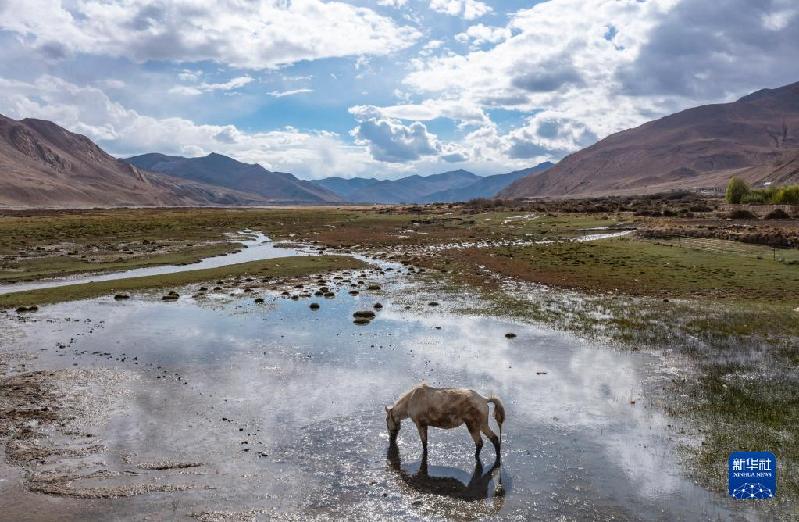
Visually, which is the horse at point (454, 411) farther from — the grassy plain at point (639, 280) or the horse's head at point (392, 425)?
the grassy plain at point (639, 280)

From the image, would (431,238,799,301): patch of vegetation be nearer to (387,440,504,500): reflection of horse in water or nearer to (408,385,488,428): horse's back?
(408,385,488,428): horse's back

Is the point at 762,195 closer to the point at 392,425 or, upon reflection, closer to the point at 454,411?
the point at 454,411

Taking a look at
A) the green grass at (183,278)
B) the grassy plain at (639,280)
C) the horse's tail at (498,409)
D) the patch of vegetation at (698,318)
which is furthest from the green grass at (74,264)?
the horse's tail at (498,409)

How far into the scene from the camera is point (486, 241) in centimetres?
7119

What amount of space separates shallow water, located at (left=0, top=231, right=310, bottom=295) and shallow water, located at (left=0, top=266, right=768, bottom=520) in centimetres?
1316

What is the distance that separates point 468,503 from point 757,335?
2107cm

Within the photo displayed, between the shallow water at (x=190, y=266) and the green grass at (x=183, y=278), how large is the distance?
8.91 feet

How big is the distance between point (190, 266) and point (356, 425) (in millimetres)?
39845

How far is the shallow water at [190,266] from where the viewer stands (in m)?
42.7

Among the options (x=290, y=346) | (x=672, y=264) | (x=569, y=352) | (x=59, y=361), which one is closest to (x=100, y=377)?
(x=59, y=361)

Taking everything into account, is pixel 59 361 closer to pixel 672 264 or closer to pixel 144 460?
pixel 144 460

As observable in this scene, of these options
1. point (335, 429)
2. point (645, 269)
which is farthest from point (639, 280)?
point (335, 429)

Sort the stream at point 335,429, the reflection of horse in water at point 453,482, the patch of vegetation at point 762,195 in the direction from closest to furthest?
the stream at point 335,429
the reflection of horse in water at point 453,482
the patch of vegetation at point 762,195

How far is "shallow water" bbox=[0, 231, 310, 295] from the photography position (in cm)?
4269
